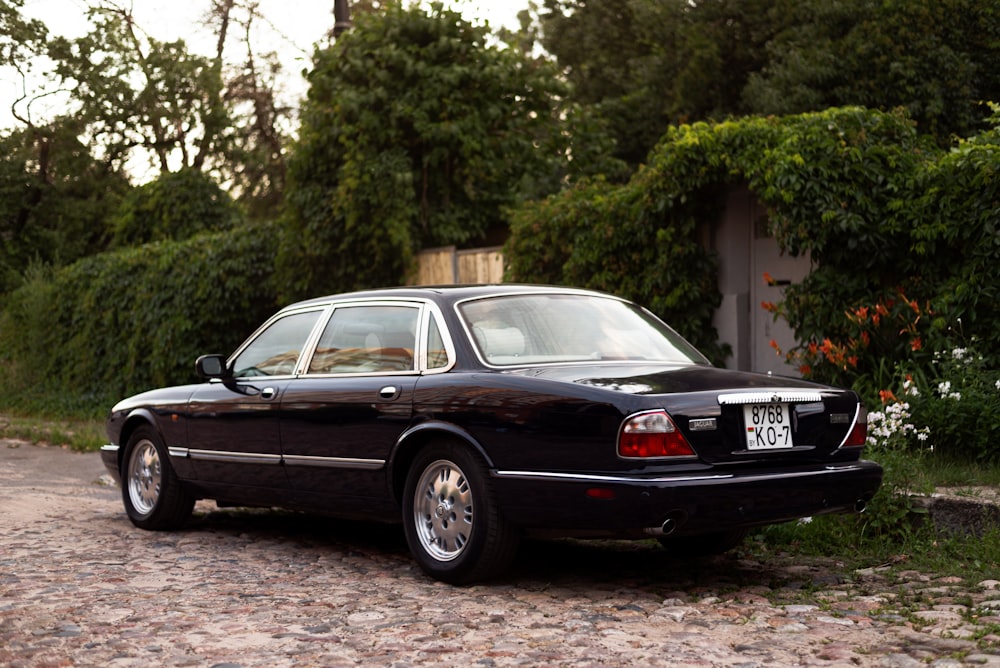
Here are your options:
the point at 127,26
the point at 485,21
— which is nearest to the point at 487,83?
the point at 485,21

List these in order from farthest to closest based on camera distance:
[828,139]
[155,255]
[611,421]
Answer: [155,255]
[828,139]
[611,421]

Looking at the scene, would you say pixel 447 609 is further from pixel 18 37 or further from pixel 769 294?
pixel 18 37

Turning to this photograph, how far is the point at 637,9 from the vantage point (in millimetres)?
28859

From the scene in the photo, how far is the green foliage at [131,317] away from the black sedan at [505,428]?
30.6ft

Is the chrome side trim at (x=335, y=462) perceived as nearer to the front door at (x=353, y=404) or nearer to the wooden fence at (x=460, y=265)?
the front door at (x=353, y=404)

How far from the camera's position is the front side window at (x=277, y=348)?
7820mm

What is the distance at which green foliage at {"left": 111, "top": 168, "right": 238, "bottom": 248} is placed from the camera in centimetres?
2534

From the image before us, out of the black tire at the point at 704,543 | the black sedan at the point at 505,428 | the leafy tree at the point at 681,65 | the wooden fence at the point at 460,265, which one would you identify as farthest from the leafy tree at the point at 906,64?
the black sedan at the point at 505,428

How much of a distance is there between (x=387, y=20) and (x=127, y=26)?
20515 mm

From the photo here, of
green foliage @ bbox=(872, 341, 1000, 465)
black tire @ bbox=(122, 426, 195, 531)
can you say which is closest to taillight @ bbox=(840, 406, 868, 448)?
green foliage @ bbox=(872, 341, 1000, 465)

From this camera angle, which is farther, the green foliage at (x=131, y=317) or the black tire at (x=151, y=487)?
the green foliage at (x=131, y=317)

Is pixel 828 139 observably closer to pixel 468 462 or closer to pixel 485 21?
pixel 468 462

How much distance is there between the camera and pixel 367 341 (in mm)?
7293

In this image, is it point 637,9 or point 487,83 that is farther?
point 637,9
